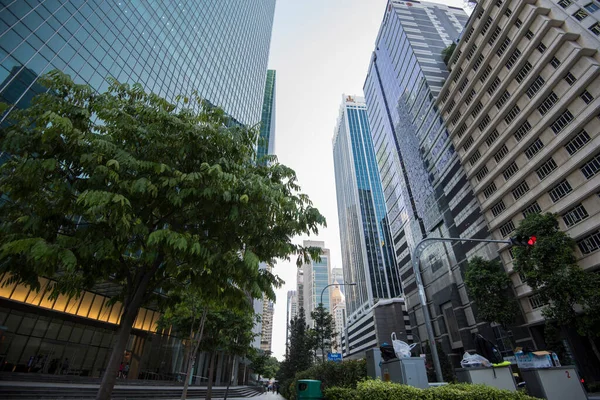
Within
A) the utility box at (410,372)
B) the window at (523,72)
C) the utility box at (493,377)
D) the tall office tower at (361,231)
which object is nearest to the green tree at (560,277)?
the window at (523,72)

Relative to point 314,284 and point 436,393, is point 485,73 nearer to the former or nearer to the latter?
point 436,393

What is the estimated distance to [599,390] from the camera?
886 inches

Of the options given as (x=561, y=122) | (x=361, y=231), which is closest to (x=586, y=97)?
(x=561, y=122)

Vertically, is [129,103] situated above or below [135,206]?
above

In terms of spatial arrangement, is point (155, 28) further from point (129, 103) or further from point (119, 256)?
point (119, 256)

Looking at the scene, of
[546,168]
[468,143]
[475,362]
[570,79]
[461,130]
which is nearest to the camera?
[475,362]

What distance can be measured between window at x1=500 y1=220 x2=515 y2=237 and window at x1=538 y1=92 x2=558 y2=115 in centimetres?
1246

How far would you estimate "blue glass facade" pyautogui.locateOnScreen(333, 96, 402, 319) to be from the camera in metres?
111

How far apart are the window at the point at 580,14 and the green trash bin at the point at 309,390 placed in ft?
127

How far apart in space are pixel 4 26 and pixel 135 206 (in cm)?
2620

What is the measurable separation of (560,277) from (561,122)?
15.5m

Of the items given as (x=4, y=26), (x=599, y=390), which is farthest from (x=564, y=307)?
(x=4, y=26)

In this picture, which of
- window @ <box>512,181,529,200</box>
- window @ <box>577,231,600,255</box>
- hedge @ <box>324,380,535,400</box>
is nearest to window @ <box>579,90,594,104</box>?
window @ <box>512,181,529,200</box>

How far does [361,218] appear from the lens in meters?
129
